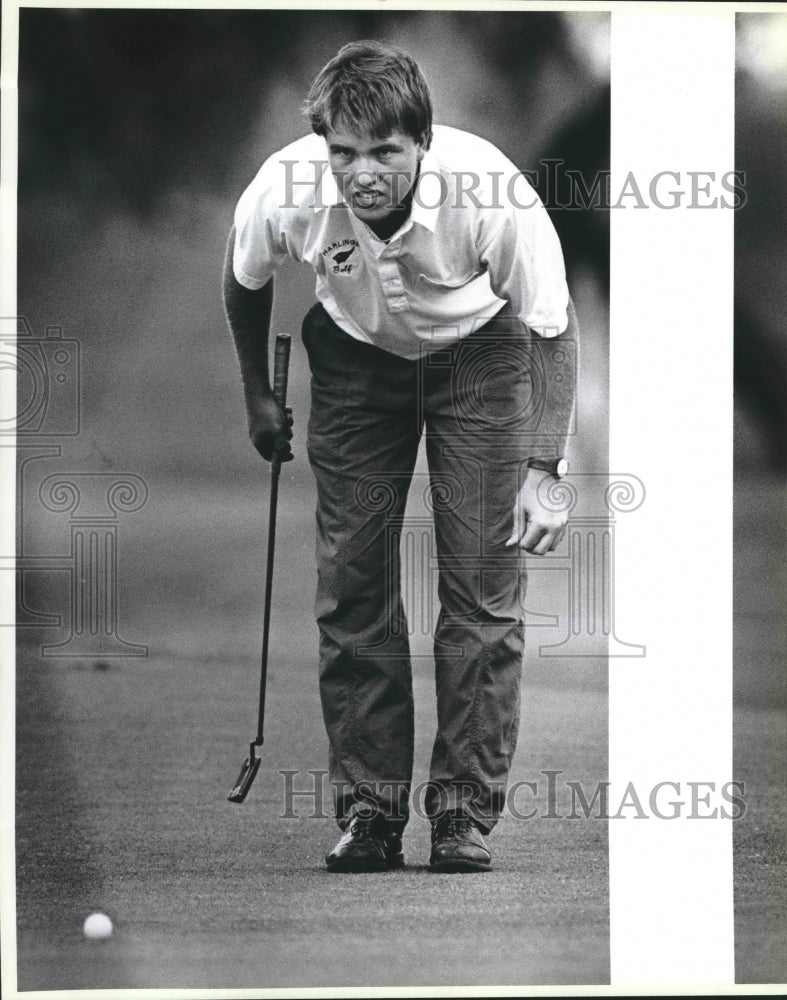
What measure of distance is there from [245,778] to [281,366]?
1.07m

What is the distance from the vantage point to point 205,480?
461cm

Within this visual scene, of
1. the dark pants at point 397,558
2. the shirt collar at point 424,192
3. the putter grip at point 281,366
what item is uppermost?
the shirt collar at point 424,192

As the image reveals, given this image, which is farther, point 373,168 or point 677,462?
point 677,462

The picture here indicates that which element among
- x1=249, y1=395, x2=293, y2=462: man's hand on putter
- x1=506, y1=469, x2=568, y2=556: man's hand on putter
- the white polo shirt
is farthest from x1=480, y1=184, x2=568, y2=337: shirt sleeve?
x1=249, y1=395, x2=293, y2=462: man's hand on putter

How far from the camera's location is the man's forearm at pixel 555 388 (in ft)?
15.1

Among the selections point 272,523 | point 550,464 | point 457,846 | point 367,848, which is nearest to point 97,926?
point 367,848

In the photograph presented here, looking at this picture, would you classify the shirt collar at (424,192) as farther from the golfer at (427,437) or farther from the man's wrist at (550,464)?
the man's wrist at (550,464)

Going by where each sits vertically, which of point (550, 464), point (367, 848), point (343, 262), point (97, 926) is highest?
point (343, 262)

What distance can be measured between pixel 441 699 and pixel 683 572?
0.71 metres

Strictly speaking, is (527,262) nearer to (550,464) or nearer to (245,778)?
(550,464)

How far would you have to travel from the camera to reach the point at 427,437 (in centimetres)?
460

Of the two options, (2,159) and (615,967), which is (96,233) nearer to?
(2,159)

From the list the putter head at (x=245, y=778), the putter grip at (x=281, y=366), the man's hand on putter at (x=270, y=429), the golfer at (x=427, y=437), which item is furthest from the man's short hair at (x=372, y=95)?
the putter head at (x=245, y=778)

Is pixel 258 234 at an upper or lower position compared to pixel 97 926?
upper
